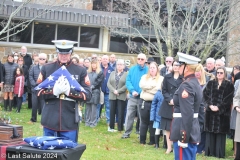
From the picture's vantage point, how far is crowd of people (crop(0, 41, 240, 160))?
6.80m

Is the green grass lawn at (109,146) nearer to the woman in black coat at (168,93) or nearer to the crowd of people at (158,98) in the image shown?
the crowd of people at (158,98)

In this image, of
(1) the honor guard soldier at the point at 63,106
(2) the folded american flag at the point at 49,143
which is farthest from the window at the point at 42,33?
(2) the folded american flag at the point at 49,143

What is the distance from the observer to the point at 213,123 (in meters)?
10.6

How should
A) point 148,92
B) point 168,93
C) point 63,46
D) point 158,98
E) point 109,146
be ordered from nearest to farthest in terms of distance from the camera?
1. point 63,46
2. point 168,93
3. point 109,146
4. point 158,98
5. point 148,92

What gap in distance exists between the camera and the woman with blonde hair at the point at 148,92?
1120 cm

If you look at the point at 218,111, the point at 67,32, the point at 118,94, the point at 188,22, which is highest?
the point at 188,22

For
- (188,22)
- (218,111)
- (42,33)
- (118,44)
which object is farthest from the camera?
(118,44)

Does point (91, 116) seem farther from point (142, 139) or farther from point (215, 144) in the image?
point (215, 144)

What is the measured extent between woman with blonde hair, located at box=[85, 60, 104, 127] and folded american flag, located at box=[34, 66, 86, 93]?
23.2 feet

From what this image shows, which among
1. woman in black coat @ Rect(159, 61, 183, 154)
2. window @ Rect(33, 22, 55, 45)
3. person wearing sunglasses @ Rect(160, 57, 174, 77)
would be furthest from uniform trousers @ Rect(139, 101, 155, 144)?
window @ Rect(33, 22, 55, 45)

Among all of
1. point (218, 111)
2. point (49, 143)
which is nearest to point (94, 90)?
point (218, 111)

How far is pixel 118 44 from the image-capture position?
21.8 metres

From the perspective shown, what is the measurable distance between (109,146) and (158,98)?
1557 millimetres

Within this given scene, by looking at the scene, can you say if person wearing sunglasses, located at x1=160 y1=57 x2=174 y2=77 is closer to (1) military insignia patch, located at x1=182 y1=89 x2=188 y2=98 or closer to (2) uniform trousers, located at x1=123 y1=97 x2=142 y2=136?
(2) uniform trousers, located at x1=123 y1=97 x2=142 y2=136
